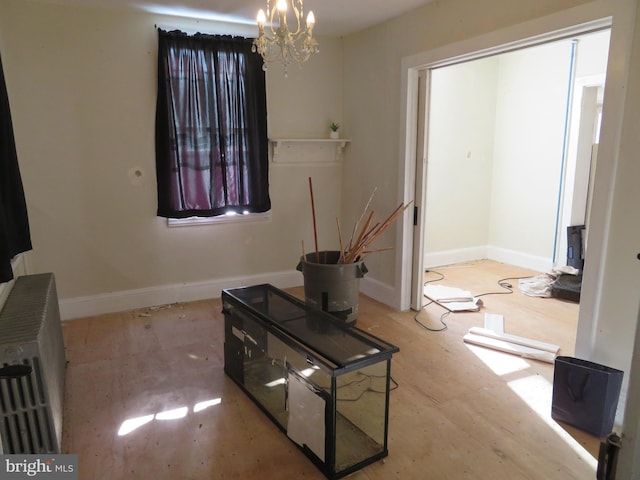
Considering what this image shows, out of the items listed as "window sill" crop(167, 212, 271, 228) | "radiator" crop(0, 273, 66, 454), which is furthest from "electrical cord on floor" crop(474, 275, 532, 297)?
"radiator" crop(0, 273, 66, 454)

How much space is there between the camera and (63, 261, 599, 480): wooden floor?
2061mm

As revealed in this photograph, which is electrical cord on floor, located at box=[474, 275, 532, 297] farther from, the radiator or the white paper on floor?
the radiator

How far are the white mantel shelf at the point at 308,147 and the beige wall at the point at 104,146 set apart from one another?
0.10 m

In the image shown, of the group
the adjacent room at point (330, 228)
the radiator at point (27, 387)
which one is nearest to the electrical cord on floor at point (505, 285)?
the adjacent room at point (330, 228)

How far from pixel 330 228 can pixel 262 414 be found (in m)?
2.57

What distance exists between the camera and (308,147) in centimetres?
446

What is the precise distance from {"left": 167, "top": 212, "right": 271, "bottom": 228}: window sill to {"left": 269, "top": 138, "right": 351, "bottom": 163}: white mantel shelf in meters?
0.57

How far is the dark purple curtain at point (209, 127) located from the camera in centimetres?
375

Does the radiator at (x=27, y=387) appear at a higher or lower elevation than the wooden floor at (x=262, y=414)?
higher

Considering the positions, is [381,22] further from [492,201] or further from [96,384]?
[96,384]

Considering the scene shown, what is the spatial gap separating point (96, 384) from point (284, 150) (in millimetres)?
2604

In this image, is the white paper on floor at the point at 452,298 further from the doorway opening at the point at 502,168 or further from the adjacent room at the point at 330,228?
the doorway opening at the point at 502,168

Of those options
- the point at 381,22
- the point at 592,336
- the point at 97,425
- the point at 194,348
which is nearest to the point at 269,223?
the point at 194,348

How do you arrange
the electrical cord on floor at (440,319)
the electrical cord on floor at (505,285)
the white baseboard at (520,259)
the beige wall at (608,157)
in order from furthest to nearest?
the white baseboard at (520,259), the electrical cord on floor at (505,285), the electrical cord on floor at (440,319), the beige wall at (608,157)
